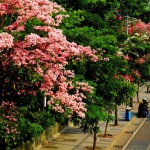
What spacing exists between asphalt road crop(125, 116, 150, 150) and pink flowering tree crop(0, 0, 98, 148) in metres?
9.98

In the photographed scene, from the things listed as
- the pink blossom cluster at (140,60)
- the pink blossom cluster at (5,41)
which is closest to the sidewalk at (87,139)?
the pink blossom cluster at (140,60)

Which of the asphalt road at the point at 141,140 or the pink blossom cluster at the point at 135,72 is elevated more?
the pink blossom cluster at the point at 135,72

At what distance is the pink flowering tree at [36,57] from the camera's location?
472 inches

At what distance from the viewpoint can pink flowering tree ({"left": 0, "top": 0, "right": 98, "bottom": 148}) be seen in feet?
39.4

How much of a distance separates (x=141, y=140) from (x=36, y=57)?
1486 cm

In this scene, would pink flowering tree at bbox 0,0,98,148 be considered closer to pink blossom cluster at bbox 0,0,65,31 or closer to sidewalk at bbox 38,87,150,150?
pink blossom cluster at bbox 0,0,65,31

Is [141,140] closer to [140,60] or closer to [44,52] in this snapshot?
[140,60]

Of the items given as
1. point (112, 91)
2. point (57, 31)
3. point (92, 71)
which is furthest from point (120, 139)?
point (57, 31)

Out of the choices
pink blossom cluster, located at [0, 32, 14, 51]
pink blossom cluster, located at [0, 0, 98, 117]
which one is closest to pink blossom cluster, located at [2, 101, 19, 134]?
pink blossom cluster, located at [0, 0, 98, 117]

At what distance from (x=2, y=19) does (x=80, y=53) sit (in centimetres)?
273

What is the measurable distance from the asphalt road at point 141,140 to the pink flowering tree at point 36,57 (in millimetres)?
9983

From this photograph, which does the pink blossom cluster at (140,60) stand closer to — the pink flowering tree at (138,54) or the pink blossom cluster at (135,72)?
the pink flowering tree at (138,54)

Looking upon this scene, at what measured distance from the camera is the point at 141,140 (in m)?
25.3

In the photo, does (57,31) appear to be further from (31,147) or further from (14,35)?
(31,147)
